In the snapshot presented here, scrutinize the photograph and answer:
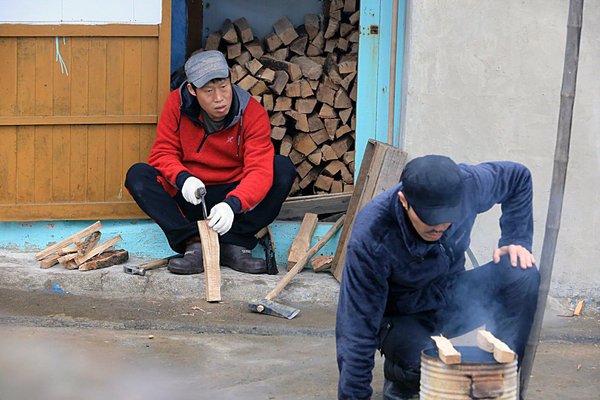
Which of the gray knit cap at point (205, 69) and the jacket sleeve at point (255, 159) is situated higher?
the gray knit cap at point (205, 69)

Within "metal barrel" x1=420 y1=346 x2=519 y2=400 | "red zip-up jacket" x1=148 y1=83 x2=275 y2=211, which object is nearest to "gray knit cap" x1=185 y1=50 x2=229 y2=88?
"red zip-up jacket" x1=148 y1=83 x2=275 y2=211

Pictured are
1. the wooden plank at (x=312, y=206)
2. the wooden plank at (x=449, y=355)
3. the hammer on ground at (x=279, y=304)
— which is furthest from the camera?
the wooden plank at (x=312, y=206)

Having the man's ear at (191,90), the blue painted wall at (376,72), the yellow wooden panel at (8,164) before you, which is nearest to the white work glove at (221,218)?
the man's ear at (191,90)

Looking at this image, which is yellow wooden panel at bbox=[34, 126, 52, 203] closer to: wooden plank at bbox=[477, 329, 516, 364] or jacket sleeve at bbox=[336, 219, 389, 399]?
→ jacket sleeve at bbox=[336, 219, 389, 399]

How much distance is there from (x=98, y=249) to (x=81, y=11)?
1.49 metres

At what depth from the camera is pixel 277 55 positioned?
287 inches

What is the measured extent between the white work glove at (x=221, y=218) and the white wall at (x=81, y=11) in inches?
52.7

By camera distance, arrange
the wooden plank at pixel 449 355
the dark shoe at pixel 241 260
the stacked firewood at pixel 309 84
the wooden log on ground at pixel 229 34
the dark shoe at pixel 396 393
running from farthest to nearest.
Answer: the wooden log on ground at pixel 229 34 < the stacked firewood at pixel 309 84 < the dark shoe at pixel 241 260 < the dark shoe at pixel 396 393 < the wooden plank at pixel 449 355

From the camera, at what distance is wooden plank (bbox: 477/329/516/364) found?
3305mm

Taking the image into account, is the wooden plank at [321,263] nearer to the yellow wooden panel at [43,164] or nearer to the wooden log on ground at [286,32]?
the yellow wooden panel at [43,164]

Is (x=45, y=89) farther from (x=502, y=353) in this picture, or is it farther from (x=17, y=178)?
(x=502, y=353)

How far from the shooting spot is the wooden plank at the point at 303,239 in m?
6.14

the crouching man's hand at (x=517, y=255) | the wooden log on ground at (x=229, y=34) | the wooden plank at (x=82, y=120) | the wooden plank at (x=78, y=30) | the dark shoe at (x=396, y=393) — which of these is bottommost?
the dark shoe at (x=396, y=393)

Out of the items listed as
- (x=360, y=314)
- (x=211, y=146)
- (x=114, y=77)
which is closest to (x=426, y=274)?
(x=360, y=314)
